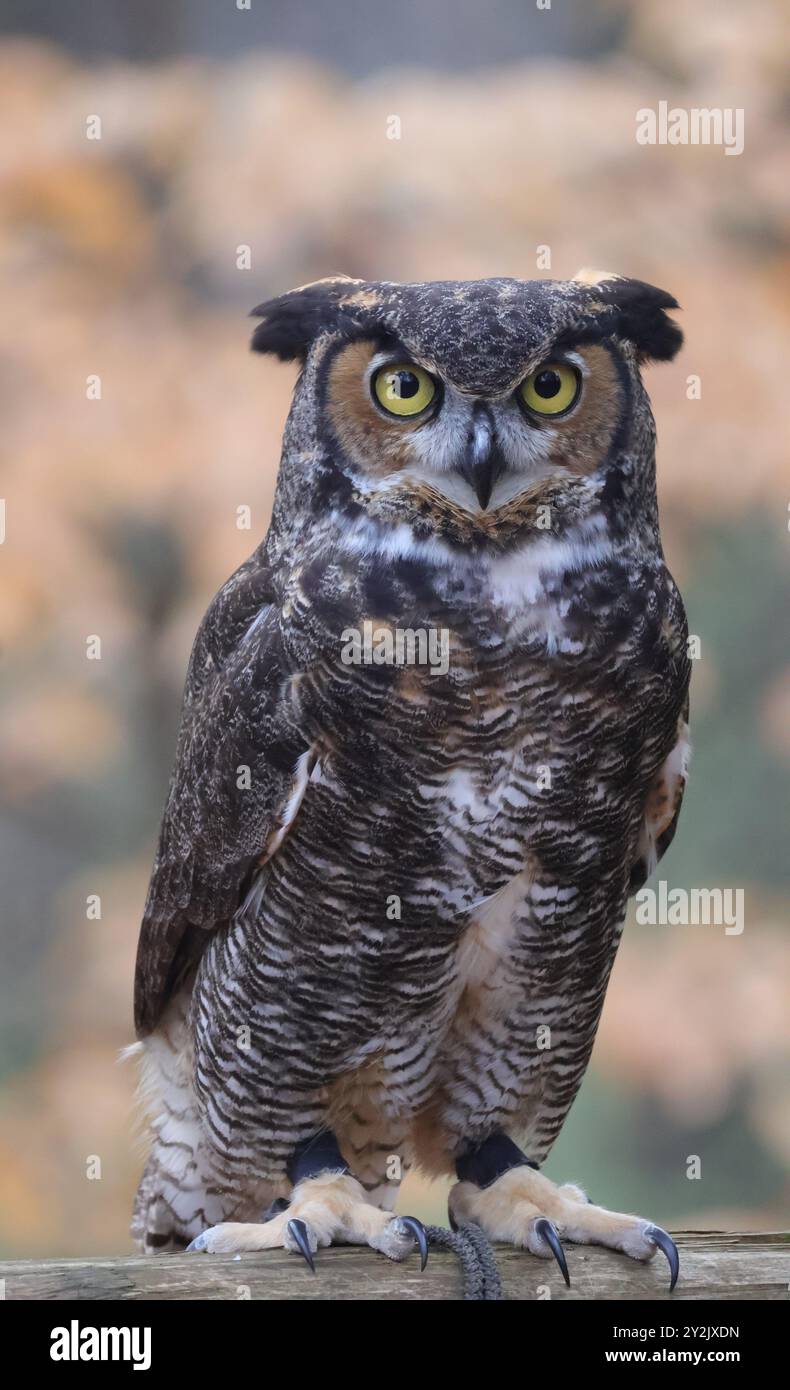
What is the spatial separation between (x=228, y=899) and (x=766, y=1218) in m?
1.86

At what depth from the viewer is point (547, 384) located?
1696mm

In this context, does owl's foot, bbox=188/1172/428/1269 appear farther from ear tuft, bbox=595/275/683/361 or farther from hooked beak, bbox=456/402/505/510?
ear tuft, bbox=595/275/683/361

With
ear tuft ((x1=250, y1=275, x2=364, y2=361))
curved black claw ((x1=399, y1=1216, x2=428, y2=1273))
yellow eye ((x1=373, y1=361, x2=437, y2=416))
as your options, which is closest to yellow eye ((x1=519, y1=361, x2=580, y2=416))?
yellow eye ((x1=373, y1=361, x2=437, y2=416))

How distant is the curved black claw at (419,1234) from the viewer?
5.55ft

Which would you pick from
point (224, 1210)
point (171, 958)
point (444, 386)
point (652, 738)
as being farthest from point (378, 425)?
point (224, 1210)

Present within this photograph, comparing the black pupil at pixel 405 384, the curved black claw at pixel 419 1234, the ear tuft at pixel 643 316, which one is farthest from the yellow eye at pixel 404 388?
the curved black claw at pixel 419 1234

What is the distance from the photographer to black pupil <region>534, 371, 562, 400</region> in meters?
1.69

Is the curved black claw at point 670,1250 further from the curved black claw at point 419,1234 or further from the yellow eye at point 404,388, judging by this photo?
the yellow eye at point 404,388

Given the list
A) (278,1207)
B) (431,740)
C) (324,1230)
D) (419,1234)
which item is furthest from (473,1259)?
(431,740)

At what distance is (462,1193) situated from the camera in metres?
2.00

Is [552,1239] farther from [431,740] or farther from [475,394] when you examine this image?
[475,394]

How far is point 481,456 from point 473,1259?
89cm

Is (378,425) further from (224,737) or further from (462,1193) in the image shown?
(462,1193)

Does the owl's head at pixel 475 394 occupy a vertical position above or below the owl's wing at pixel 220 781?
above
